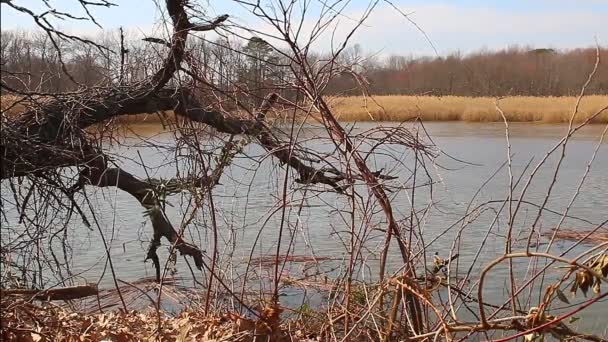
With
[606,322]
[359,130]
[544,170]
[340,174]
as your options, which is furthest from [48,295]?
[544,170]

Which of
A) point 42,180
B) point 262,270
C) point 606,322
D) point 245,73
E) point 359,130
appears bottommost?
point 606,322

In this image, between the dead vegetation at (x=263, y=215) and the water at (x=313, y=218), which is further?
the water at (x=313, y=218)

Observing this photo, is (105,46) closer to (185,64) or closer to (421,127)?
(185,64)

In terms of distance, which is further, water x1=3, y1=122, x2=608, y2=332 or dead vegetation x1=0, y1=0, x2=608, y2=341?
water x1=3, y1=122, x2=608, y2=332

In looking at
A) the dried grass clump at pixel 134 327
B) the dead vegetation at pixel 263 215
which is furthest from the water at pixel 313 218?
the dried grass clump at pixel 134 327

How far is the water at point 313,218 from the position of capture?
4562 mm

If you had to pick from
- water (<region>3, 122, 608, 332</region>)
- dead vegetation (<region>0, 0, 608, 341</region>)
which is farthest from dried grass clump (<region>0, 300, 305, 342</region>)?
water (<region>3, 122, 608, 332</region>)

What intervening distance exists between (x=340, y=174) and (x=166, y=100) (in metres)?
2.26

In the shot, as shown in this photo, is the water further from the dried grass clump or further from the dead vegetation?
the dried grass clump

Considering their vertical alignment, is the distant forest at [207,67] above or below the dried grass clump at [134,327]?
above

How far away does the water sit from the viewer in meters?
4.56

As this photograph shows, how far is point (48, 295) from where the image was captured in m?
3.57

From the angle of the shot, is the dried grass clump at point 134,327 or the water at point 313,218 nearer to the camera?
the dried grass clump at point 134,327

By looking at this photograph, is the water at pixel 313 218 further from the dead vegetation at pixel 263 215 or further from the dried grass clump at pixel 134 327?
the dried grass clump at pixel 134 327
